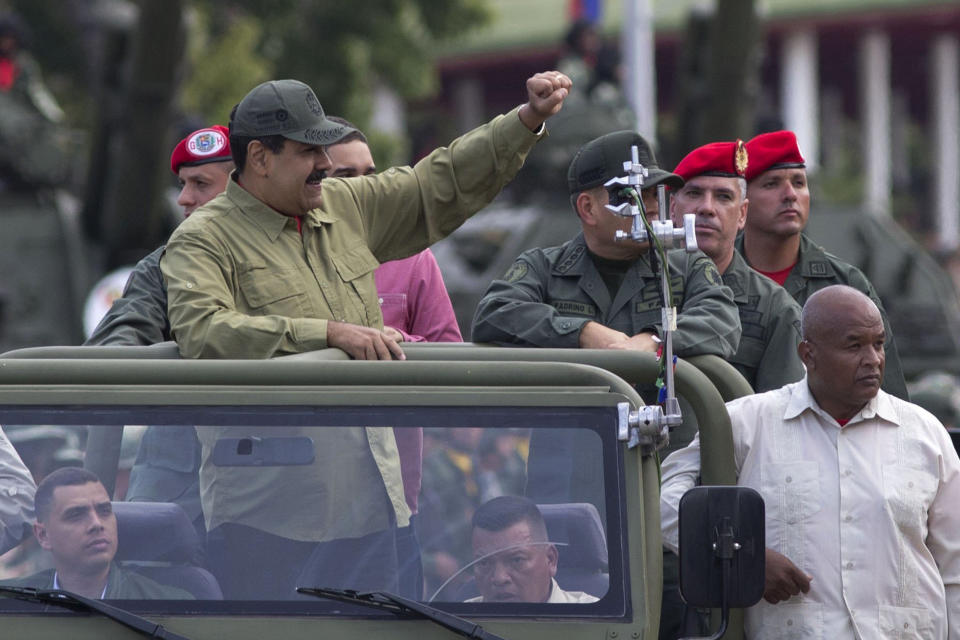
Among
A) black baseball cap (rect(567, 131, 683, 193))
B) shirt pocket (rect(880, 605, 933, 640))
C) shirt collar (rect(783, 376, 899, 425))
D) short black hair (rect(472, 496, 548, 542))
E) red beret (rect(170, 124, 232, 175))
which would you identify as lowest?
shirt pocket (rect(880, 605, 933, 640))

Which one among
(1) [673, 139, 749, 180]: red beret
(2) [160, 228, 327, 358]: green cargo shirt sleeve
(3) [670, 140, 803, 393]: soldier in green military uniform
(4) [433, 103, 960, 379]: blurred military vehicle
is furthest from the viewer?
(4) [433, 103, 960, 379]: blurred military vehicle

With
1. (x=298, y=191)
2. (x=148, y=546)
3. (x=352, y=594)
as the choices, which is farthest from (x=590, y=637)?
(x=298, y=191)

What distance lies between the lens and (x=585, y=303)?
14.5 feet

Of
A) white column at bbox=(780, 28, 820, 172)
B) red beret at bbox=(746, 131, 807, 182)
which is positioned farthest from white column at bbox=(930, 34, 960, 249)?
red beret at bbox=(746, 131, 807, 182)

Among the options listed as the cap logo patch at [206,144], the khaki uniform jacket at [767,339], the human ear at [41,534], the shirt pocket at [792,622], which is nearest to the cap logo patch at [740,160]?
the khaki uniform jacket at [767,339]

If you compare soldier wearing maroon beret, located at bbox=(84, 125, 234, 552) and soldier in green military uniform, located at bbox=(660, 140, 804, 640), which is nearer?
soldier wearing maroon beret, located at bbox=(84, 125, 234, 552)

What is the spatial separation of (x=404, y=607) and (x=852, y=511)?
101cm

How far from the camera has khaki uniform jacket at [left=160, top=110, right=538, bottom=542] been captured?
11.4ft

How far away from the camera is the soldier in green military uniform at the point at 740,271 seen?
4.62 m

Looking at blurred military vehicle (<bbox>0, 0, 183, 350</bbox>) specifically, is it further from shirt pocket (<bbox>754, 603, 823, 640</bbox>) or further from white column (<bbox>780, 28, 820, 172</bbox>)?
white column (<bbox>780, 28, 820, 172</bbox>)

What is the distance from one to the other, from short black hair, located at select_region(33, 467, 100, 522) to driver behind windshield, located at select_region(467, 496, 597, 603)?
2.53 ft

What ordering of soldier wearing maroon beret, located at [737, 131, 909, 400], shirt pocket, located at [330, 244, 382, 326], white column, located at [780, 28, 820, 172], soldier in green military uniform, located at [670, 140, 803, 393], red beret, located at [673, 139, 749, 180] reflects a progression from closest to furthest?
1. shirt pocket, located at [330, 244, 382, 326]
2. soldier in green military uniform, located at [670, 140, 803, 393]
3. red beret, located at [673, 139, 749, 180]
4. soldier wearing maroon beret, located at [737, 131, 909, 400]
5. white column, located at [780, 28, 820, 172]

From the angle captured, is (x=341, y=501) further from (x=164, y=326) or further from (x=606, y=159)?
(x=164, y=326)

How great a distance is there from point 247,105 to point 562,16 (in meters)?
30.4
